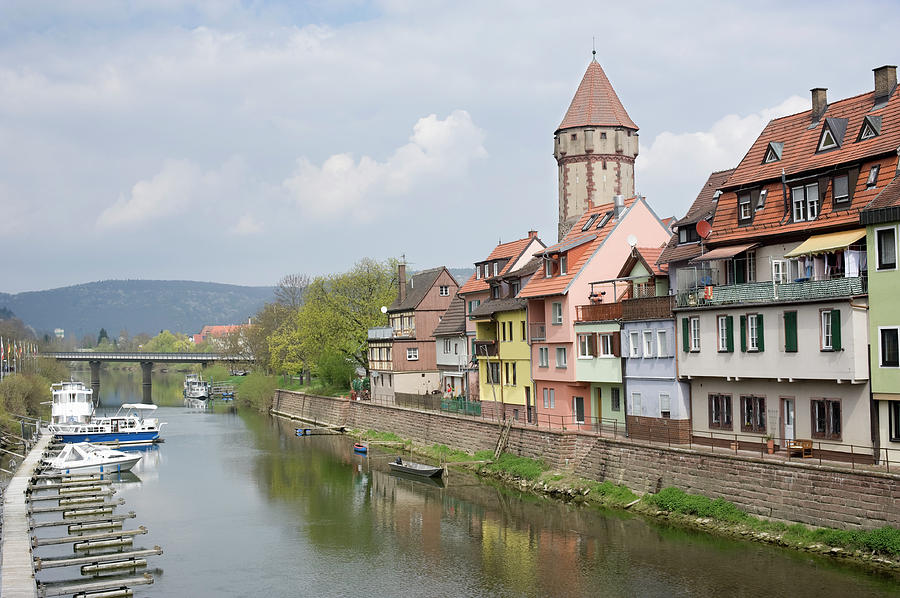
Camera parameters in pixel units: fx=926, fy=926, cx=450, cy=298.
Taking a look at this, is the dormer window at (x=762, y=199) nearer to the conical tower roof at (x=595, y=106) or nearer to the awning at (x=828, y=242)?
the awning at (x=828, y=242)

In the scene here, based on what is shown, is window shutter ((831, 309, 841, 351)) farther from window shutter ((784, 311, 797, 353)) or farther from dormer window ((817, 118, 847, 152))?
dormer window ((817, 118, 847, 152))

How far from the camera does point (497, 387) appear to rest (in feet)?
198

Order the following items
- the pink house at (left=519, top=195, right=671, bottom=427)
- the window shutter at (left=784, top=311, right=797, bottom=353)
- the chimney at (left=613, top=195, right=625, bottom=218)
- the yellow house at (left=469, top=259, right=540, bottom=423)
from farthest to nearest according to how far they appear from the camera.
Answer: the yellow house at (left=469, top=259, right=540, bottom=423)
the chimney at (left=613, top=195, right=625, bottom=218)
the pink house at (left=519, top=195, right=671, bottom=427)
the window shutter at (left=784, top=311, right=797, bottom=353)

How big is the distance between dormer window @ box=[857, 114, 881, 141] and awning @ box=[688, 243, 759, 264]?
6.10 m

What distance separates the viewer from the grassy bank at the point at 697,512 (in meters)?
29.3

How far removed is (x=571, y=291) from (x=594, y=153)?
3340cm

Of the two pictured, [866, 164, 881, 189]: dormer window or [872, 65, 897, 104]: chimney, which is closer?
[866, 164, 881, 189]: dormer window

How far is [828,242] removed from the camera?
116 ft

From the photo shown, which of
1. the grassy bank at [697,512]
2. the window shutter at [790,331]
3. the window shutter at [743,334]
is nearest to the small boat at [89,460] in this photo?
the grassy bank at [697,512]

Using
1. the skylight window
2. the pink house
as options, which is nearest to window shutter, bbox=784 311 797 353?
the pink house

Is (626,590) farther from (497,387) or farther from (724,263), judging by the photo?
(497,387)

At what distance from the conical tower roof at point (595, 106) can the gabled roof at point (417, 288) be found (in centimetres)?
1749

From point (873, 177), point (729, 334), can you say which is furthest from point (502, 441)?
point (873, 177)

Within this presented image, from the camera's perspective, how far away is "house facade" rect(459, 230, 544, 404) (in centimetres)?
6366
